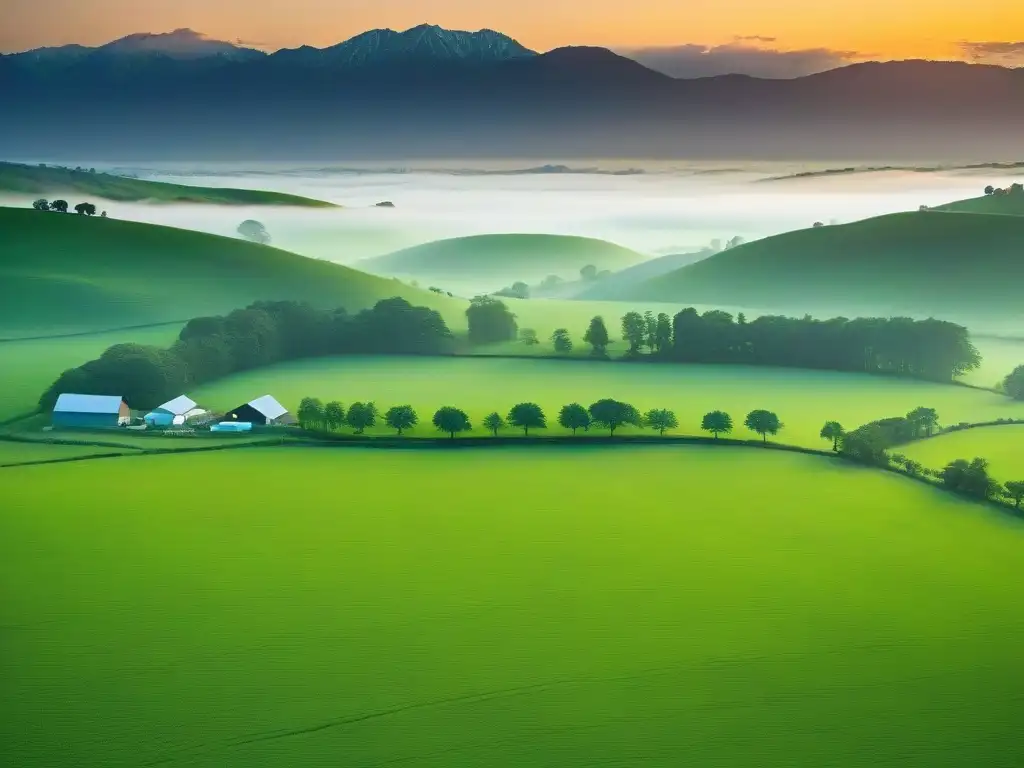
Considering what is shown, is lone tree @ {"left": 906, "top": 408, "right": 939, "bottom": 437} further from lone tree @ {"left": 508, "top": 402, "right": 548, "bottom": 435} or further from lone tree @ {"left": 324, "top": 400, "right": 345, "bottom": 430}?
lone tree @ {"left": 324, "top": 400, "right": 345, "bottom": 430}

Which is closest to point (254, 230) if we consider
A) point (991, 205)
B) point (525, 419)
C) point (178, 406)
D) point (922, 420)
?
point (178, 406)

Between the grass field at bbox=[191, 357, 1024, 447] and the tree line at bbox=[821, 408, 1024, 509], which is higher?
the grass field at bbox=[191, 357, 1024, 447]

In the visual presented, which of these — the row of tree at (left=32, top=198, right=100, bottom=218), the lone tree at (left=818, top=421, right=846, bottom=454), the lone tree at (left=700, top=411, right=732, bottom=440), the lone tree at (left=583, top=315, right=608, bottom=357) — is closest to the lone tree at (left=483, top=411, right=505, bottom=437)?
the lone tree at (left=700, top=411, right=732, bottom=440)

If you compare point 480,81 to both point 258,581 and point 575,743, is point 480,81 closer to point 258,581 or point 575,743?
point 258,581

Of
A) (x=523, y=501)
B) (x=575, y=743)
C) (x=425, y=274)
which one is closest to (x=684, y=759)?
(x=575, y=743)

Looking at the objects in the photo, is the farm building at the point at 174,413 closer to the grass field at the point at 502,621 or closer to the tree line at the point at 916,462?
the grass field at the point at 502,621

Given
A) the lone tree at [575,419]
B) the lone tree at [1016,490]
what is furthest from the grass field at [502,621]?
the lone tree at [575,419]

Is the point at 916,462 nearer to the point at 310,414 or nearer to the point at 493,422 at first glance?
the point at 493,422
